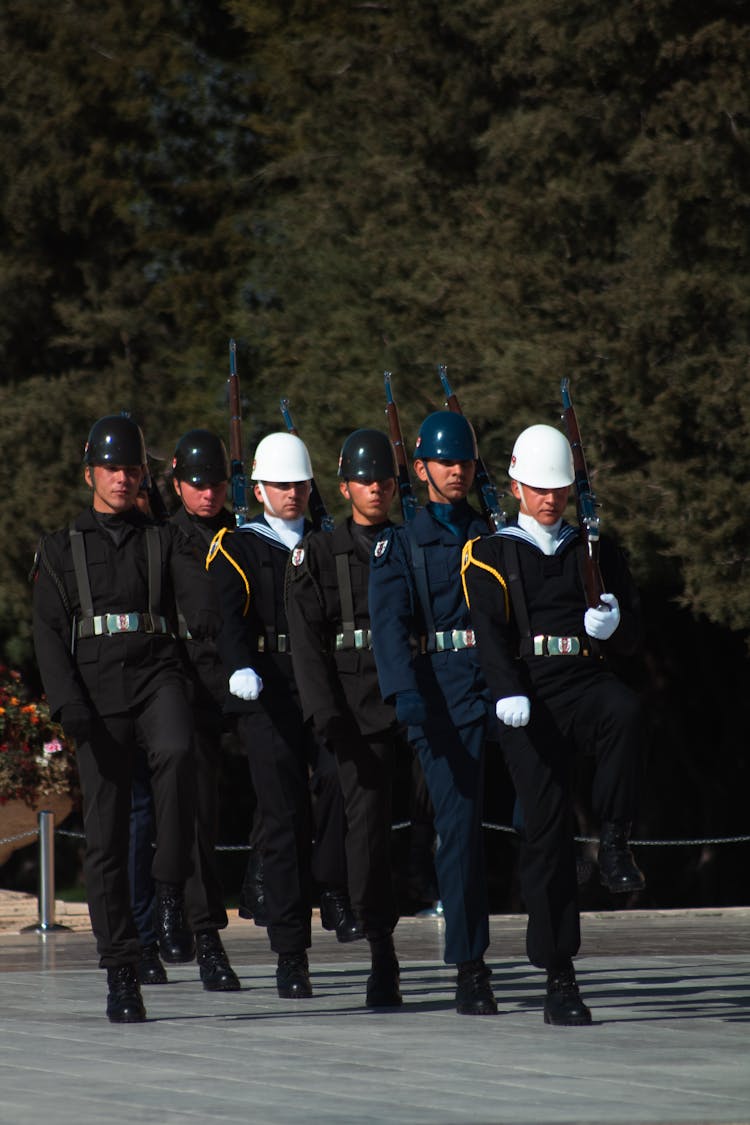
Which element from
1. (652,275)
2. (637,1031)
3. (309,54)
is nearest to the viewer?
(637,1031)

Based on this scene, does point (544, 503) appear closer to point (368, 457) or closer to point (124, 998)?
point (368, 457)

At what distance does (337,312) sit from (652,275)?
4.43 m

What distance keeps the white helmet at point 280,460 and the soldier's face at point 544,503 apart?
1.64m

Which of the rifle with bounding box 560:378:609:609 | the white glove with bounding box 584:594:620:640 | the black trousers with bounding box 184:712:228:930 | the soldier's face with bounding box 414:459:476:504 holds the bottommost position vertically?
the black trousers with bounding box 184:712:228:930

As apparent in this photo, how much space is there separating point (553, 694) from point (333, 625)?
1410mm

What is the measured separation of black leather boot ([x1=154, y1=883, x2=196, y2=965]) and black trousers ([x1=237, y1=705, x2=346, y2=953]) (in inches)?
33.0

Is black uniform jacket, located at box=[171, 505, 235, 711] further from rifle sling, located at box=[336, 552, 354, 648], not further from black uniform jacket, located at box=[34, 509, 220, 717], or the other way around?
black uniform jacket, located at box=[34, 509, 220, 717]

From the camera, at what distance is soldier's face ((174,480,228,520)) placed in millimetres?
10969

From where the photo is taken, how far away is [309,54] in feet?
73.9

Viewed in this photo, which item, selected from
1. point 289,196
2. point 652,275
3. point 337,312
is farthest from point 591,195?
point 289,196

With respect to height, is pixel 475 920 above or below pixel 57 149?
below

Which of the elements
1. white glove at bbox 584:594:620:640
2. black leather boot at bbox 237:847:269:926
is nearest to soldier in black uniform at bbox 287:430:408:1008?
white glove at bbox 584:594:620:640

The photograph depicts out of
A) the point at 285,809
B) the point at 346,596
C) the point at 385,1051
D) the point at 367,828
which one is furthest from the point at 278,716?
the point at 385,1051

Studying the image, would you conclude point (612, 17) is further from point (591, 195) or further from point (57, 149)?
Result: point (57, 149)
